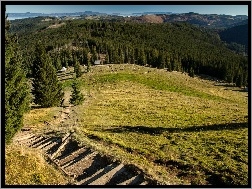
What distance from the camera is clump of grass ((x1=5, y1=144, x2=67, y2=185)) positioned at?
15898 mm

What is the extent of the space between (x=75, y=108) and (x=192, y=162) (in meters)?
25.5

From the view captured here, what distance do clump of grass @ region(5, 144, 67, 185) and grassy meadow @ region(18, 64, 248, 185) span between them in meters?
3.35

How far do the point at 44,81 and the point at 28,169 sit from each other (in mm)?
23734

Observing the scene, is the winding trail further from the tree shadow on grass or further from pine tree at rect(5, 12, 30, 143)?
the tree shadow on grass

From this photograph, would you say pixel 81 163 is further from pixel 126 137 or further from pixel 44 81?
pixel 44 81

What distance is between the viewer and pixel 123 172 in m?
16.2

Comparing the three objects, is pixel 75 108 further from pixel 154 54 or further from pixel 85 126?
pixel 154 54

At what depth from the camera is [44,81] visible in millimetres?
40094

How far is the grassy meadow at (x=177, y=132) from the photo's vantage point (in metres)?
14.8

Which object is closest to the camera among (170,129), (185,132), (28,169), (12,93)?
(28,169)

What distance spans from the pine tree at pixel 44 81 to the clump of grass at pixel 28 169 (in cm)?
2028

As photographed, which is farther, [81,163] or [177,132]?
[177,132]

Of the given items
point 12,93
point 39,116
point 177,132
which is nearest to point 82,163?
point 12,93

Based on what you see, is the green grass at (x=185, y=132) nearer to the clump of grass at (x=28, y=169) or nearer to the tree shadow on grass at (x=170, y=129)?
the tree shadow on grass at (x=170, y=129)
